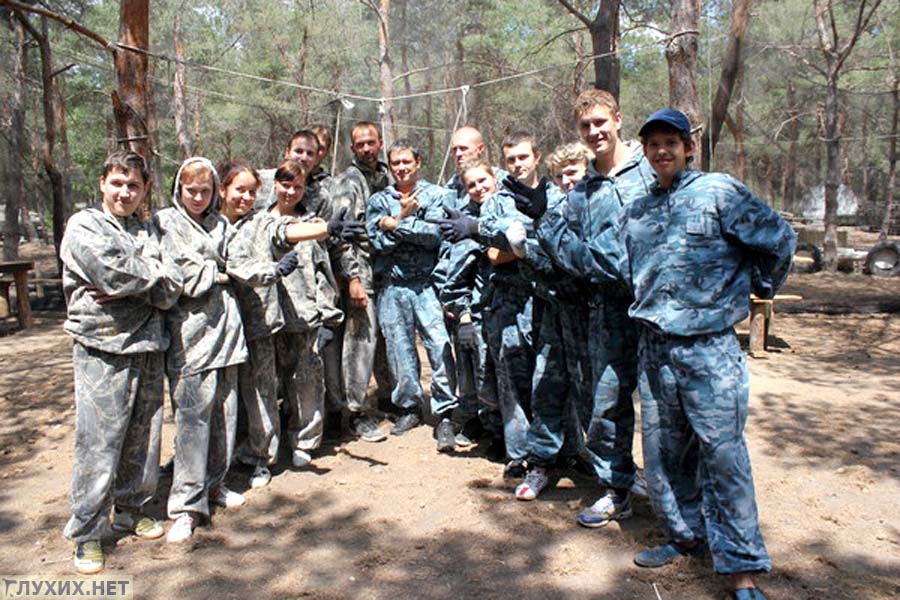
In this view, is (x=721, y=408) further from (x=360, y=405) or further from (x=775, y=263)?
(x=360, y=405)

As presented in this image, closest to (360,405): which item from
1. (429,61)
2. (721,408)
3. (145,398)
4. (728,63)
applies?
(145,398)

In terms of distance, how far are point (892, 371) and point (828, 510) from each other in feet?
11.4

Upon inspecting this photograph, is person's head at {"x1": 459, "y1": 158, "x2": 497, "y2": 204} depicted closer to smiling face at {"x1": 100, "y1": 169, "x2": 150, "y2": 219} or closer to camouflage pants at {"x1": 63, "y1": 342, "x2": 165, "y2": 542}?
smiling face at {"x1": 100, "y1": 169, "x2": 150, "y2": 219}

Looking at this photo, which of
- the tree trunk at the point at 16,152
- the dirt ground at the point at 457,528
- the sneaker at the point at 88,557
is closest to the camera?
the dirt ground at the point at 457,528

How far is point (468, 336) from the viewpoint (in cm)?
410

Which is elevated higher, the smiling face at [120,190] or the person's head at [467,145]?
the person's head at [467,145]

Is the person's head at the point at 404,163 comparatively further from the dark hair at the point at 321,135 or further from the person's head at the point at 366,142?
the dark hair at the point at 321,135

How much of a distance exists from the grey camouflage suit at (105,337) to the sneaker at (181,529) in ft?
0.95

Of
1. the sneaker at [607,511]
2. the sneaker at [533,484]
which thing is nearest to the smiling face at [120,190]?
the sneaker at [533,484]

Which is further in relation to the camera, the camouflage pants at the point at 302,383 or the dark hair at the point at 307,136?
the dark hair at the point at 307,136

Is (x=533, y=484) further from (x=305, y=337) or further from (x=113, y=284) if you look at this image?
(x=113, y=284)

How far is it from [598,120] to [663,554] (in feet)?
5.91

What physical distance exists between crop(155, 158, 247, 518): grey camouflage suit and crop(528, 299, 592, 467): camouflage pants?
144 cm

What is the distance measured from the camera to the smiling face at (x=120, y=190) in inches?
118
